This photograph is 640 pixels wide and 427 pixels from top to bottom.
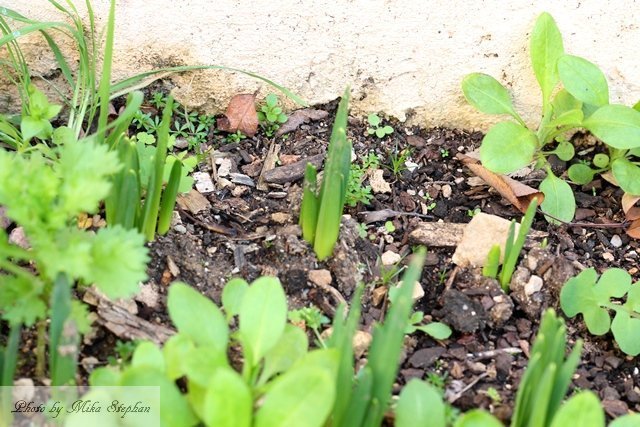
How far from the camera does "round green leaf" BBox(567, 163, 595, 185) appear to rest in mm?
2432

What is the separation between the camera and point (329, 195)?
1892 millimetres

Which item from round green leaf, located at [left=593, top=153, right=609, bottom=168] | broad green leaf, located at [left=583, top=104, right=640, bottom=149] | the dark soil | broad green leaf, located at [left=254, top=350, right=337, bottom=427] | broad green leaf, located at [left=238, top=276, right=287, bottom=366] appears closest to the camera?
broad green leaf, located at [left=254, top=350, right=337, bottom=427]

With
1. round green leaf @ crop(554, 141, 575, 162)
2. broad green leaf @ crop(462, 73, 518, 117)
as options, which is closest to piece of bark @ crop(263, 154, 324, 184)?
broad green leaf @ crop(462, 73, 518, 117)

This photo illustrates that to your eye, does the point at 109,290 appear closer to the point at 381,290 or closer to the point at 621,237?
the point at 381,290

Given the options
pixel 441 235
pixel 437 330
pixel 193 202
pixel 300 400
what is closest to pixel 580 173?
pixel 441 235

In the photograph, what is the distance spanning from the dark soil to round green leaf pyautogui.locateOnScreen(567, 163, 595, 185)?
0.14ft

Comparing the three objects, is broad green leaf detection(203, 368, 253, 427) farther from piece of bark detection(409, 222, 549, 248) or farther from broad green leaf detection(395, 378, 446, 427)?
piece of bark detection(409, 222, 549, 248)

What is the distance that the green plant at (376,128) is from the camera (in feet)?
8.20

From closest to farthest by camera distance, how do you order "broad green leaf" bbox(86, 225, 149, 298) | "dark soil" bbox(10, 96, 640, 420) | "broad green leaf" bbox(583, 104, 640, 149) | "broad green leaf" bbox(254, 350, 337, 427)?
"broad green leaf" bbox(254, 350, 337, 427) → "broad green leaf" bbox(86, 225, 149, 298) → "dark soil" bbox(10, 96, 640, 420) → "broad green leaf" bbox(583, 104, 640, 149)

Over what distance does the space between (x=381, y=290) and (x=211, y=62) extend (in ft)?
2.76

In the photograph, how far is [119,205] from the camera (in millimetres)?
1809

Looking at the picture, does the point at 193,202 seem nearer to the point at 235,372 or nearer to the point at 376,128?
the point at 376,128

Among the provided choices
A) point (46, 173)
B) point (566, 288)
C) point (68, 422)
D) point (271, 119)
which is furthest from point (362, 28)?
point (68, 422)

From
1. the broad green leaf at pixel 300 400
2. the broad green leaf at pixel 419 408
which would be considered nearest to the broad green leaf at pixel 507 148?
the broad green leaf at pixel 419 408
